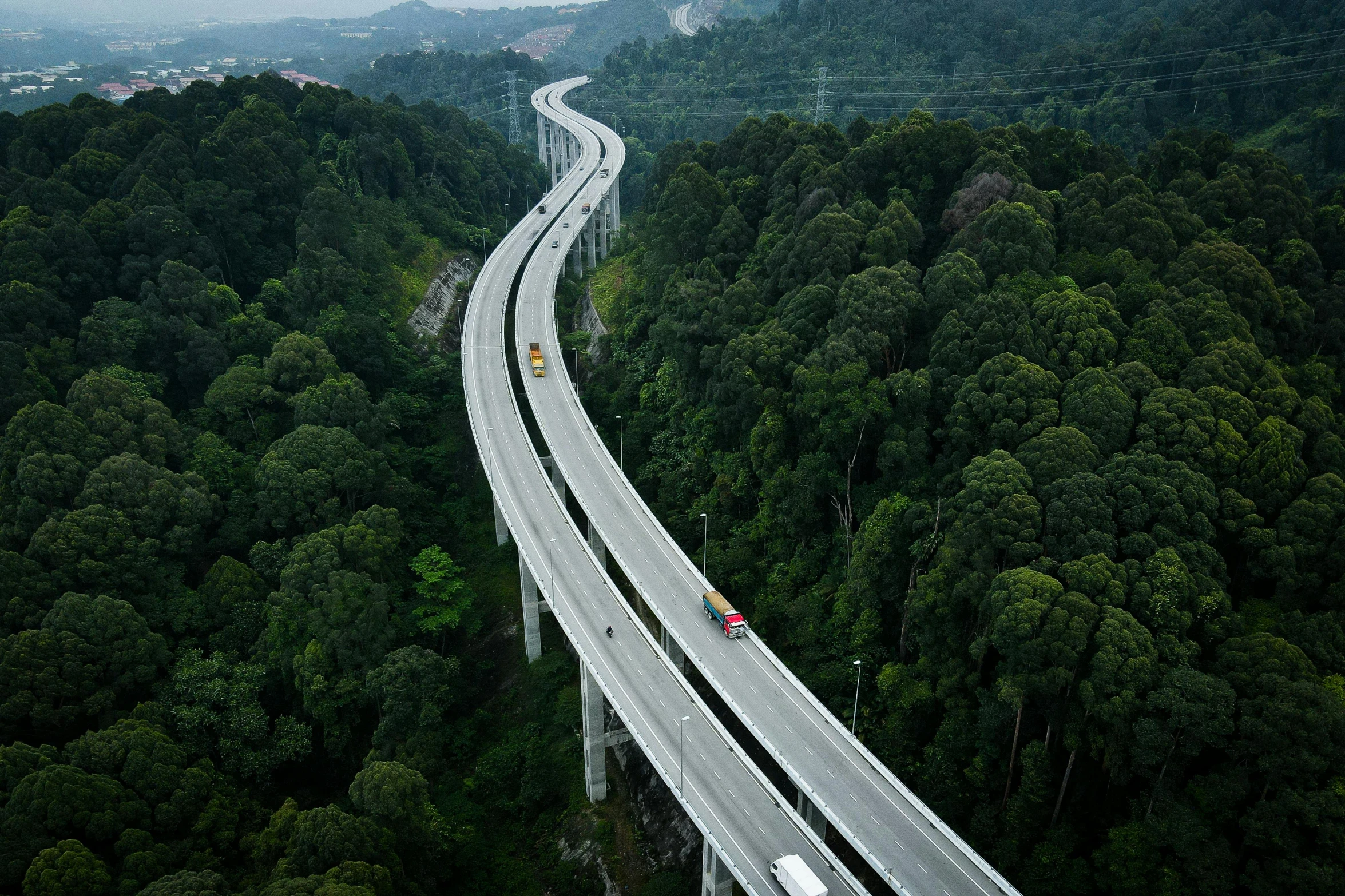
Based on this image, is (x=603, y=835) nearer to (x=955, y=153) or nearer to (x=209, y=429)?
(x=209, y=429)

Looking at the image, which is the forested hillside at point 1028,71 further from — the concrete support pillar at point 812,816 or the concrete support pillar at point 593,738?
the concrete support pillar at point 593,738

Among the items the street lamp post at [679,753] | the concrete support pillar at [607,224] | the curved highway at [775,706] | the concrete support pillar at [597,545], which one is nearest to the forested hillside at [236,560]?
the concrete support pillar at [597,545]

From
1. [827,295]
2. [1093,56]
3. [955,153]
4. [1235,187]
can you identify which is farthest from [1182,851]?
[1093,56]

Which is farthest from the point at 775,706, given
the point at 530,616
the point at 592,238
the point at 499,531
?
the point at 592,238

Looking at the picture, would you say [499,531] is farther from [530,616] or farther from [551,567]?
[551,567]

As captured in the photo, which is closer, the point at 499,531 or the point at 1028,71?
the point at 499,531
